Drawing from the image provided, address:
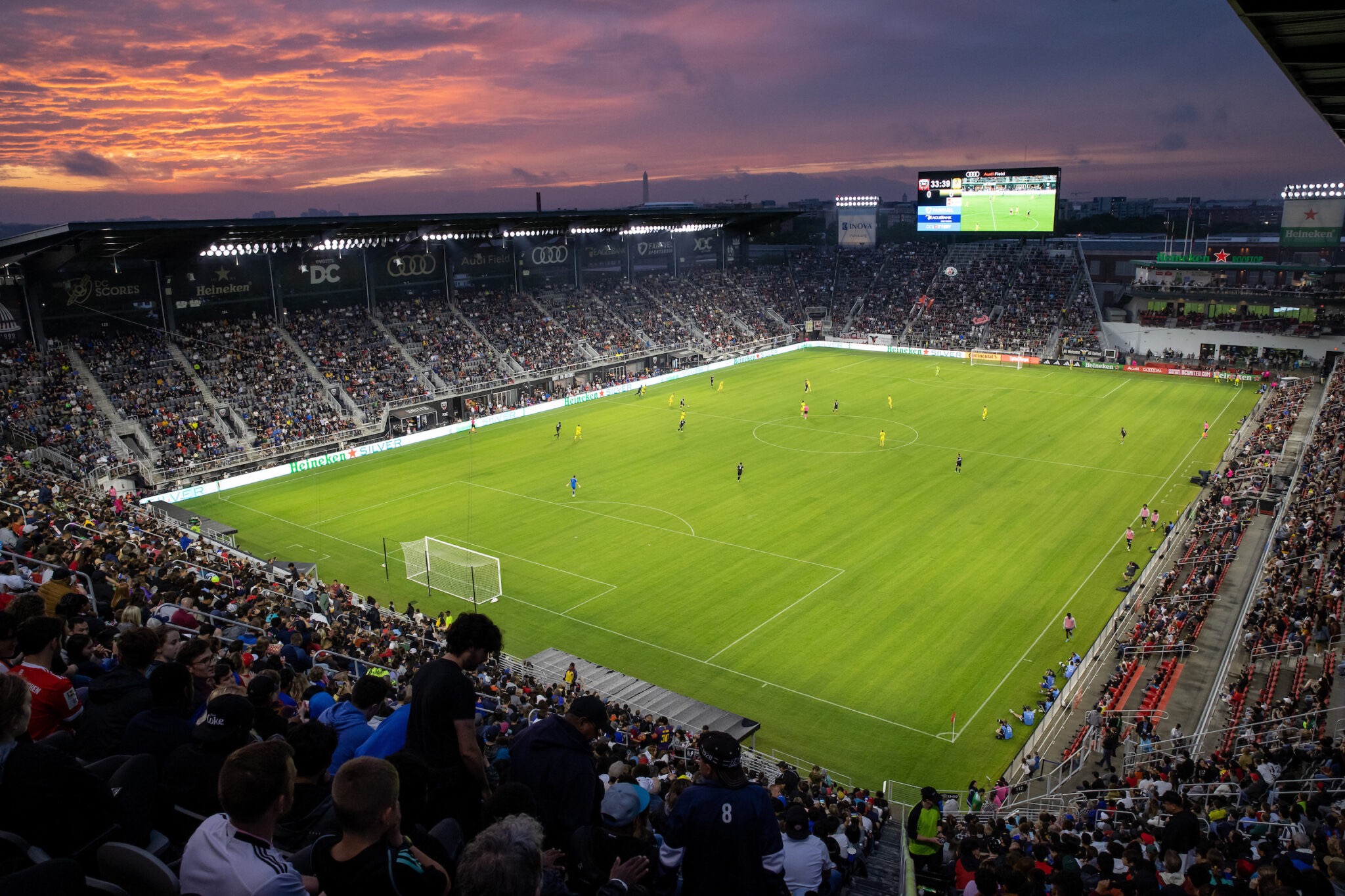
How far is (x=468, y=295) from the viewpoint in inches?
2699

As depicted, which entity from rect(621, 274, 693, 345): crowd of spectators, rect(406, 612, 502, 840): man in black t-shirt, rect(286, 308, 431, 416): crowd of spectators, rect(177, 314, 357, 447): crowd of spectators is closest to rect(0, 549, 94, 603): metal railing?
rect(406, 612, 502, 840): man in black t-shirt

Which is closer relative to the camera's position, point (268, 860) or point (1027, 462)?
point (268, 860)

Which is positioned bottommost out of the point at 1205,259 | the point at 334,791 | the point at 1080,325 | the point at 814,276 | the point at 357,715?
the point at 1080,325

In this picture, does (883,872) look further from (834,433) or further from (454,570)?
(834,433)

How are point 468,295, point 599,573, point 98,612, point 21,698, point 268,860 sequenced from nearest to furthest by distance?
1. point 268,860
2. point 21,698
3. point 98,612
4. point 599,573
5. point 468,295

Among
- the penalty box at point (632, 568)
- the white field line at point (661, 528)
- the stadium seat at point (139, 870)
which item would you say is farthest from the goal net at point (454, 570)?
the stadium seat at point (139, 870)

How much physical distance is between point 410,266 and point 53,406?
27.2 m

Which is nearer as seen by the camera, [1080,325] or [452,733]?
[452,733]

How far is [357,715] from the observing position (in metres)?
7.33

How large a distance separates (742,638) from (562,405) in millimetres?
36802

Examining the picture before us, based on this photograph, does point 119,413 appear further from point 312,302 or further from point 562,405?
point 562,405

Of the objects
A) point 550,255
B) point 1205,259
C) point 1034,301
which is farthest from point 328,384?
point 1205,259

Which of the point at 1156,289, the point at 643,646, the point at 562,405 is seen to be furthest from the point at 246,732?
the point at 1156,289

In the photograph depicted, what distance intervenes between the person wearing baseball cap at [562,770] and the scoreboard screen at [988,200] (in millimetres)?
84914
